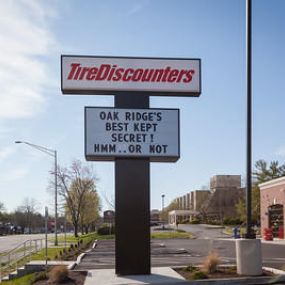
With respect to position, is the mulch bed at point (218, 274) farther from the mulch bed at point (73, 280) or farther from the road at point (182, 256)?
the road at point (182, 256)

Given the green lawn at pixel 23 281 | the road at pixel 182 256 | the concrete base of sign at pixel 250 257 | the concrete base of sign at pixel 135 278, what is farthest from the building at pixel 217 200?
the concrete base of sign at pixel 250 257

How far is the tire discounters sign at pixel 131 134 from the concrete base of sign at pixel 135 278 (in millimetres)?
3476

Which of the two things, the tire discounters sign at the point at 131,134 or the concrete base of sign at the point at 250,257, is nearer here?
the concrete base of sign at the point at 250,257

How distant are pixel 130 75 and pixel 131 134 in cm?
192

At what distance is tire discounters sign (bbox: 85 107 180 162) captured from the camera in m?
16.6

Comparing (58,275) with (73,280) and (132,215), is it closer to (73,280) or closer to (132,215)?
(73,280)

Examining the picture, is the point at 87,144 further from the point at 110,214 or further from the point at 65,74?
the point at 110,214

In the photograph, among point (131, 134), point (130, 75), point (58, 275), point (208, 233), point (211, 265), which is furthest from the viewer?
point (208, 233)

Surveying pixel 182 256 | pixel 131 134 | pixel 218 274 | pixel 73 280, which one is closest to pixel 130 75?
pixel 131 134

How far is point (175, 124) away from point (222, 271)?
460 cm

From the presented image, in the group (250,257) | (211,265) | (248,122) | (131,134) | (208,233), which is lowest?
(208,233)

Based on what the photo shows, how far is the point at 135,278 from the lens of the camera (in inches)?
618

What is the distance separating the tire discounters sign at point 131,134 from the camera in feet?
54.6

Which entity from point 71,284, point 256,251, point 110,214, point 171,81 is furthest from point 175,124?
point 110,214
